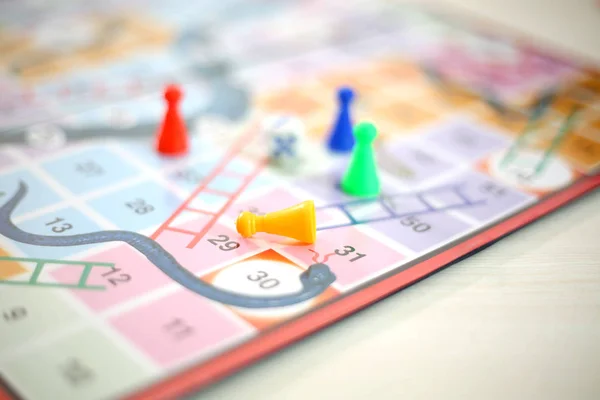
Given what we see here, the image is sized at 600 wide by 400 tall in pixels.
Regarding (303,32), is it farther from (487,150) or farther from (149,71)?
(487,150)

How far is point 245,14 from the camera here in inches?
51.0

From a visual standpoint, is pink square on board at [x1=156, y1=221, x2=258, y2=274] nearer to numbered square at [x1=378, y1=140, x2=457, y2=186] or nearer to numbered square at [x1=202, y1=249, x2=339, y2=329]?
numbered square at [x1=202, y1=249, x2=339, y2=329]

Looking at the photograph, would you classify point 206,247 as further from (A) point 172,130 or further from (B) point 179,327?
(A) point 172,130

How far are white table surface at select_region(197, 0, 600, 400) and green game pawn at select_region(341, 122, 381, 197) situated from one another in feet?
0.52

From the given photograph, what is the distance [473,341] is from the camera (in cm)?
62

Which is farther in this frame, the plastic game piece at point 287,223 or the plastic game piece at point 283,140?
the plastic game piece at point 283,140

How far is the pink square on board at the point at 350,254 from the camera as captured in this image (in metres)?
0.68

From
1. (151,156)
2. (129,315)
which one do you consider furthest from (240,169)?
(129,315)

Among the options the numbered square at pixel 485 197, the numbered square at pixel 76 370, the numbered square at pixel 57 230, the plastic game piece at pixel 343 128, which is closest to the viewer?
the numbered square at pixel 76 370

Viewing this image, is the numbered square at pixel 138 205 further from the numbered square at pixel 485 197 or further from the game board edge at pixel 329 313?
the numbered square at pixel 485 197

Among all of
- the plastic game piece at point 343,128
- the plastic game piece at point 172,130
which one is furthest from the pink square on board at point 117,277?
→ the plastic game piece at point 343,128

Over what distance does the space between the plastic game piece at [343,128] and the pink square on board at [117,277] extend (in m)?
0.35

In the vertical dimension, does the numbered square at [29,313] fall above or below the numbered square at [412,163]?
below

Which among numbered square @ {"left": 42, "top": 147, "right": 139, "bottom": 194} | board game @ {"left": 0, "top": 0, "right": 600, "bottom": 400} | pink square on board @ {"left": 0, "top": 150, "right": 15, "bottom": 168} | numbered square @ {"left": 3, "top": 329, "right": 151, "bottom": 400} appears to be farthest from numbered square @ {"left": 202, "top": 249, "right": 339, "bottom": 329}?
pink square on board @ {"left": 0, "top": 150, "right": 15, "bottom": 168}
